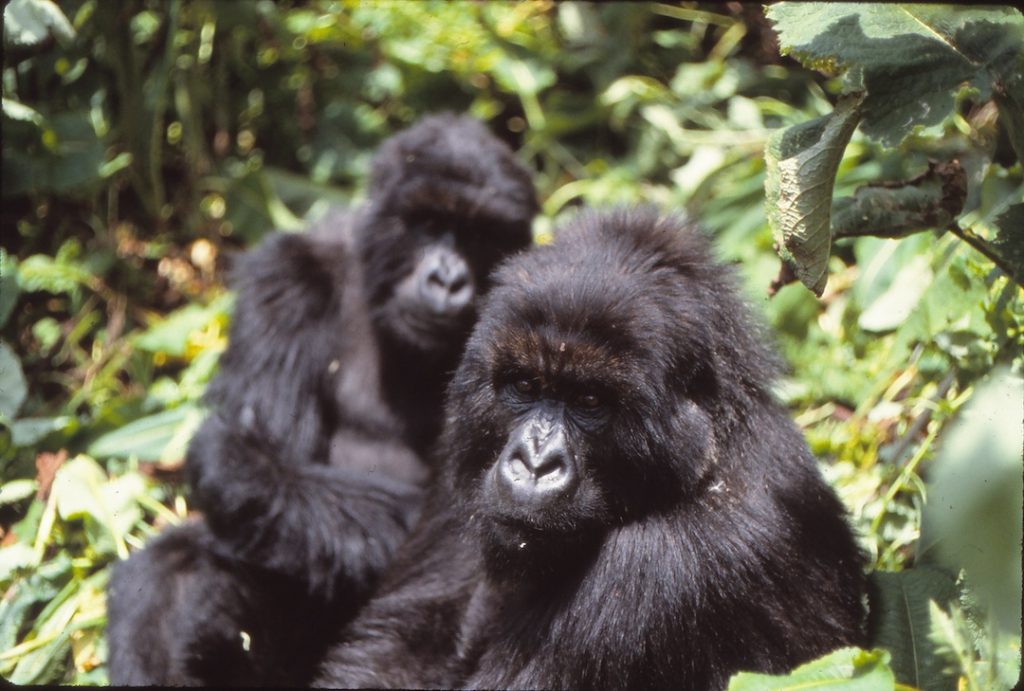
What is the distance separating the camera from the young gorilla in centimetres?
243

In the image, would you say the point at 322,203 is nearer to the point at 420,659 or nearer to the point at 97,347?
the point at 97,347

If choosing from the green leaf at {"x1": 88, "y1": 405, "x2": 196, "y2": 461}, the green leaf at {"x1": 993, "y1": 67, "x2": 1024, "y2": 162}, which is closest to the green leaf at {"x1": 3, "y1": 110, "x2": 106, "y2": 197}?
the green leaf at {"x1": 88, "y1": 405, "x2": 196, "y2": 461}

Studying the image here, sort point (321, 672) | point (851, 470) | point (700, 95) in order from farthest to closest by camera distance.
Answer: point (700, 95) → point (851, 470) → point (321, 672)

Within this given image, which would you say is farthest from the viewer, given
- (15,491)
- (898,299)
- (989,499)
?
(898,299)

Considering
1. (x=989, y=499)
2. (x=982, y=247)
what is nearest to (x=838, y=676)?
(x=989, y=499)

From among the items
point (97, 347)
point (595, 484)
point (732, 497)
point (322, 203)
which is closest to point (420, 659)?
point (595, 484)

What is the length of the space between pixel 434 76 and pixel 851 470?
10.8ft

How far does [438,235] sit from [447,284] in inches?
9.1

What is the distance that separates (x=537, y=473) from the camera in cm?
243

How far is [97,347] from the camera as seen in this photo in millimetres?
4938

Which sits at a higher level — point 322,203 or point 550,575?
point 550,575

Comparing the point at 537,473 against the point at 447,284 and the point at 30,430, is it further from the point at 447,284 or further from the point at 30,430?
the point at 30,430

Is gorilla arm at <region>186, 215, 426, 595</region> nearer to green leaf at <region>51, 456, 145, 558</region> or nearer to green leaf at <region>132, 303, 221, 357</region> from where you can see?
green leaf at <region>51, 456, 145, 558</region>

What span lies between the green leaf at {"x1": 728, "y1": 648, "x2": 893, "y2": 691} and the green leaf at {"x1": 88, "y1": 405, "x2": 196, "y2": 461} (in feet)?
8.97
